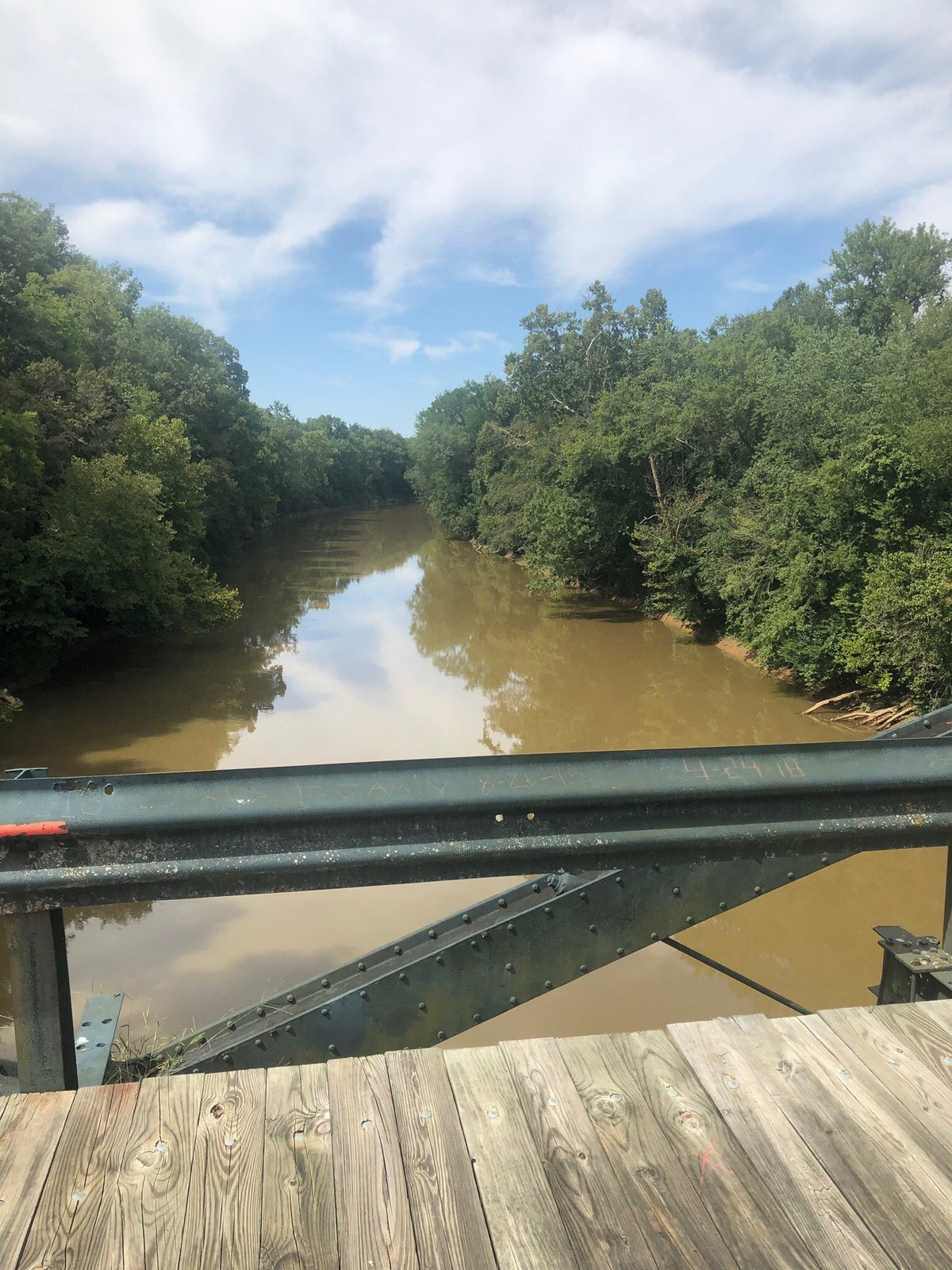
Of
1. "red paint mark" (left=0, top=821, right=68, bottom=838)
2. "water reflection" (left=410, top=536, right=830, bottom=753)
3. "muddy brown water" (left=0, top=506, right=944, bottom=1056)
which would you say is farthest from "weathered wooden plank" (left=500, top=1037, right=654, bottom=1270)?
"water reflection" (left=410, top=536, right=830, bottom=753)

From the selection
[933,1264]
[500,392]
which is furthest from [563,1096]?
[500,392]

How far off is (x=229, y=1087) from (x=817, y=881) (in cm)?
1048

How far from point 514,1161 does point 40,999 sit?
93cm

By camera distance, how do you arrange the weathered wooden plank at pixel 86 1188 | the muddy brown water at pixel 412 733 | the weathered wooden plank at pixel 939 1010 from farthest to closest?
the muddy brown water at pixel 412 733 → the weathered wooden plank at pixel 939 1010 → the weathered wooden plank at pixel 86 1188

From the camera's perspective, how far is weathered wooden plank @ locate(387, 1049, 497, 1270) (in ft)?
4.25

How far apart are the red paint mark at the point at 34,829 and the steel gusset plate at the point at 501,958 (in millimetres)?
771

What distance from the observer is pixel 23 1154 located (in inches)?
59.1

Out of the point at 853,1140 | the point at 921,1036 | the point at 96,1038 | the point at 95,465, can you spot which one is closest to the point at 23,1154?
the point at 96,1038

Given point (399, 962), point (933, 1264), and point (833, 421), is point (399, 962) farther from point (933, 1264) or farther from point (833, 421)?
point (833, 421)

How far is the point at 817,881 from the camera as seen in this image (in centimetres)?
1081

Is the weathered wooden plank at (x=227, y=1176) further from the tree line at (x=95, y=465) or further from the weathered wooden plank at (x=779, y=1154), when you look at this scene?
the tree line at (x=95, y=465)

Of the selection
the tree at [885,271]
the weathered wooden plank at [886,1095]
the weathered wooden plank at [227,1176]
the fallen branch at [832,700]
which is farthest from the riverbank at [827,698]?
the tree at [885,271]

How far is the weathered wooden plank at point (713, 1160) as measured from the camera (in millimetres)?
1309

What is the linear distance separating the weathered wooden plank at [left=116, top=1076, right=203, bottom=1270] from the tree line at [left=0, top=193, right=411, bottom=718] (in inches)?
546
